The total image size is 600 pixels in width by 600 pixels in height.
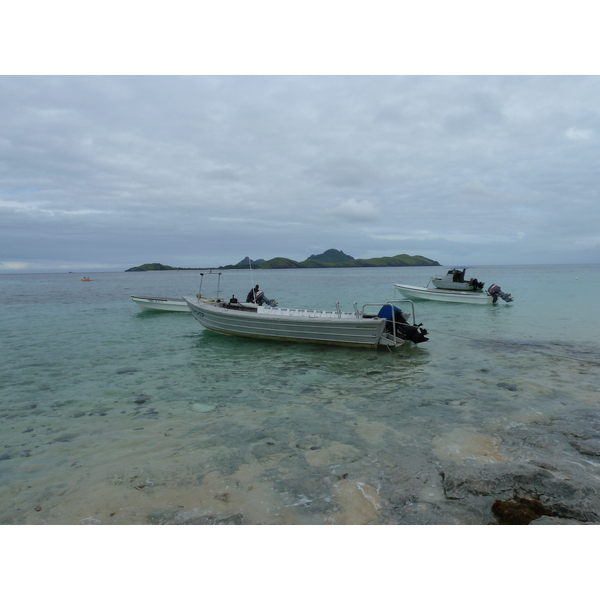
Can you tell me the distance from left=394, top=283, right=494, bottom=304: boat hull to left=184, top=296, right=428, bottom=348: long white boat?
789 inches

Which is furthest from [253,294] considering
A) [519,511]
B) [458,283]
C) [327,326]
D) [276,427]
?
[458,283]

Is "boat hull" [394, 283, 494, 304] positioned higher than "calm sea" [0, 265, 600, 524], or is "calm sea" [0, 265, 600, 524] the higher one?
"boat hull" [394, 283, 494, 304]

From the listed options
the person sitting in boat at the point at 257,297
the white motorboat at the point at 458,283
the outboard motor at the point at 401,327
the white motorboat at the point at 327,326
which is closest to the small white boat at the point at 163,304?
the person sitting in boat at the point at 257,297

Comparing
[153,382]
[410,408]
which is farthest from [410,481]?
[153,382]

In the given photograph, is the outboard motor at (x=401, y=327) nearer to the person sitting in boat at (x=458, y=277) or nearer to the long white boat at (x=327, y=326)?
the long white boat at (x=327, y=326)

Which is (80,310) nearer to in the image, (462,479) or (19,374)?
(19,374)

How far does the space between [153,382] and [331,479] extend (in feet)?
26.2

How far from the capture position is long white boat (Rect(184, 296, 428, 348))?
14688 millimetres

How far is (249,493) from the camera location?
5.36m

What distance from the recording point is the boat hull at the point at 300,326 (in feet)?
48.2

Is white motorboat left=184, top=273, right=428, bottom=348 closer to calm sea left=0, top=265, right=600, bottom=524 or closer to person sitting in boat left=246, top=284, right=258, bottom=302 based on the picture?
calm sea left=0, top=265, right=600, bottom=524

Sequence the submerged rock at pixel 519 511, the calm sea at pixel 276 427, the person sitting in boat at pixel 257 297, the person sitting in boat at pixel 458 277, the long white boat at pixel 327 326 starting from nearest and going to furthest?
1. the submerged rock at pixel 519 511
2. the calm sea at pixel 276 427
3. the long white boat at pixel 327 326
4. the person sitting in boat at pixel 257 297
5. the person sitting in boat at pixel 458 277

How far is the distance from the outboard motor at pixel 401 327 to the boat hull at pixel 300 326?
0.47 metres

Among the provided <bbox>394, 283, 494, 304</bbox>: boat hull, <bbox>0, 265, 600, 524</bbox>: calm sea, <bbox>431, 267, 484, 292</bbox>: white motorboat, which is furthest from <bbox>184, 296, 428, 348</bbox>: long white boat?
<bbox>431, 267, 484, 292</bbox>: white motorboat
